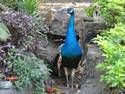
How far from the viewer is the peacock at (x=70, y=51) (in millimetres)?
7367

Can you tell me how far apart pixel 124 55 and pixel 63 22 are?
133 inches

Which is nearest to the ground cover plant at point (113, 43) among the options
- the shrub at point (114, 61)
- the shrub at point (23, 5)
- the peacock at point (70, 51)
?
the shrub at point (114, 61)

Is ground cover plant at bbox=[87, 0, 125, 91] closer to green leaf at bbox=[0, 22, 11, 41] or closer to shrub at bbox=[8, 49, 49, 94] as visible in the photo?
shrub at bbox=[8, 49, 49, 94]

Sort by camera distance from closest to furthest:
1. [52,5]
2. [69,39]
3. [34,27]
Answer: [34,27] → [69,39] → [52,5]

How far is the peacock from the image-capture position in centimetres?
737

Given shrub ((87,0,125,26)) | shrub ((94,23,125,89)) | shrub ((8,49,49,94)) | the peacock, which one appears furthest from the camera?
the peacock

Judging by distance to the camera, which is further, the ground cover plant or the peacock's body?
the peacock's body

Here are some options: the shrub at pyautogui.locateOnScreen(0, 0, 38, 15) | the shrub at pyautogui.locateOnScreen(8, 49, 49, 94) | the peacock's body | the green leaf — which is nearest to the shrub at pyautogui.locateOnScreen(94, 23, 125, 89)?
the shrub at pyautogui.locateOnScreen(8, 49, 49, 94)

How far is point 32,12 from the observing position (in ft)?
25.3

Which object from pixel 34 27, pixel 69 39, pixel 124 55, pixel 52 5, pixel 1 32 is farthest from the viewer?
pixel 52 5

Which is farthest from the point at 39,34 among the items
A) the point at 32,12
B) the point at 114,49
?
the point at 114,49

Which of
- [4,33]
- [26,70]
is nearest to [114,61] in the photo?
[26,70]

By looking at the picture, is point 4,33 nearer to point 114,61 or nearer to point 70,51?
point 114,61

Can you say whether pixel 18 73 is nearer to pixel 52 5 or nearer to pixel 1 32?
pixel 1 32
